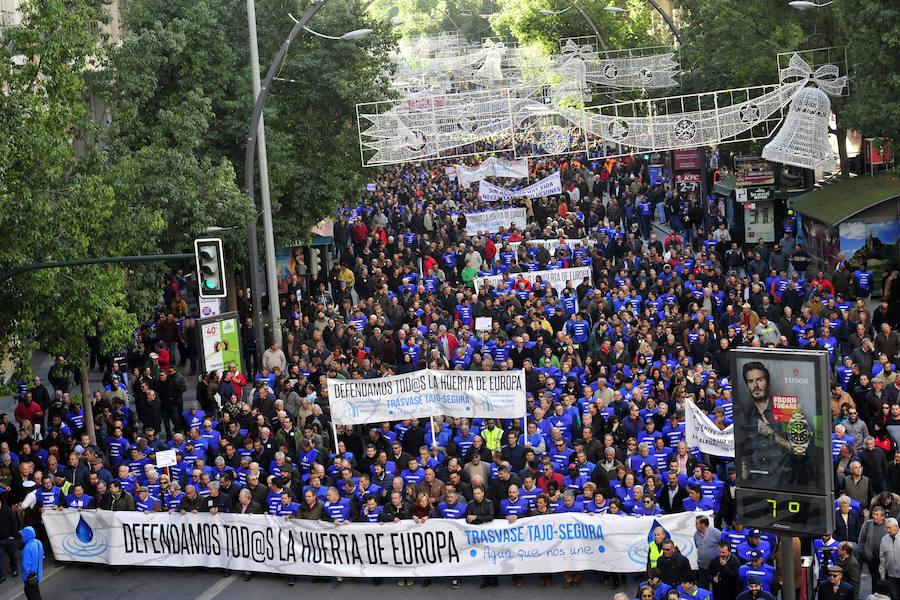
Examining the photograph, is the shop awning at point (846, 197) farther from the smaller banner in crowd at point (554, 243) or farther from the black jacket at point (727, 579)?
the black jacket at point (727, 579)

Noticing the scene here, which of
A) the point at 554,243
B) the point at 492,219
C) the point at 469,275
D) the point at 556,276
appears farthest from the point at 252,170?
the point at 492,219

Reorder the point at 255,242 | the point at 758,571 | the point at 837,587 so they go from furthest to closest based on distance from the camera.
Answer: the point at 255,242, the point at 758,571, the point at 837,587

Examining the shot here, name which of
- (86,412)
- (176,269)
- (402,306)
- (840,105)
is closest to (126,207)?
(86,412)

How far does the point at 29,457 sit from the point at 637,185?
95.0ft

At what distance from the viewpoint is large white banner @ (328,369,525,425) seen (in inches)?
782

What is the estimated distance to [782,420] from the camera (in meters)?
12.9

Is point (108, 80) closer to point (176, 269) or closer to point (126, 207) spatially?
point (126, 207)

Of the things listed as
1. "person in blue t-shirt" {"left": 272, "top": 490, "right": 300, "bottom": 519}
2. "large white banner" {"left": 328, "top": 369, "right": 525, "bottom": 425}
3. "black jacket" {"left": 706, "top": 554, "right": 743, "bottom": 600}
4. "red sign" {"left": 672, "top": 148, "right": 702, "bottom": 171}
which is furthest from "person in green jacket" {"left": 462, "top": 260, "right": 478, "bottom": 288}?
"black jacket" {"left": 706, "top": 554, "right": 743, "bottom": 600}

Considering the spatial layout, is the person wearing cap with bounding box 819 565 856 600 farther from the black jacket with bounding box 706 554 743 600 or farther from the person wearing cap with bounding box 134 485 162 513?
the person wearing cap with bounding box 134 485 162 513

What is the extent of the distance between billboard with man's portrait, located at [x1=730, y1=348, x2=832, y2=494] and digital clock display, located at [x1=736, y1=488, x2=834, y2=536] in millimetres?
82

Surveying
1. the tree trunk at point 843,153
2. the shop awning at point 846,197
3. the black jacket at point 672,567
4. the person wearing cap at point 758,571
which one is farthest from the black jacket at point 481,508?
the tree trunk at point 843,153

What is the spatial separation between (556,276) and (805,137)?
6701mm

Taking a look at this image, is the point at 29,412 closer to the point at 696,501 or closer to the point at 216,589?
the point at 216,589

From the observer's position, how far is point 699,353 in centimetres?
2331
